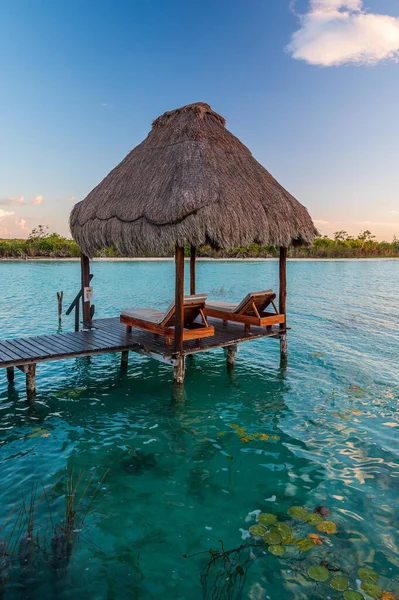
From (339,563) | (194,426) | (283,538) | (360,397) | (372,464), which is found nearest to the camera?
(339,563)

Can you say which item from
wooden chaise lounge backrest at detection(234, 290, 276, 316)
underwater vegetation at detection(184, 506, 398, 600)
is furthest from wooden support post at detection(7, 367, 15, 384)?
underwater vegetation at detection(184, 506, 398, 600)

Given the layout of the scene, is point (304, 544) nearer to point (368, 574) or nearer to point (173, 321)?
point (368, 574)

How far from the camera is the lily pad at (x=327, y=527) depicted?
3463 millimetres

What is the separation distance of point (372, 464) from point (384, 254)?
320ft

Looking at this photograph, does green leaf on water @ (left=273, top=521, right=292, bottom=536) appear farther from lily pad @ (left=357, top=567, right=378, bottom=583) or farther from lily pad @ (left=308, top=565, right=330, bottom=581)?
lily pad @ (left=357, top=567, right=378, bottom=583)

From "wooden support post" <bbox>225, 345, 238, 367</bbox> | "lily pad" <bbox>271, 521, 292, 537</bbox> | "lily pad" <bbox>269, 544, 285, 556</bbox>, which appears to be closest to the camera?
"lily pad" <bbox>269, 544, 285, 556</bbox>

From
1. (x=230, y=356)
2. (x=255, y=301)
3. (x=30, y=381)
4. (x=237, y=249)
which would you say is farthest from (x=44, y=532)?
(x=237, y=249)

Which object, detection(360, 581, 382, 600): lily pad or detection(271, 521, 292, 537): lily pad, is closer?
detection(360, 581, 382, 600): lily pad

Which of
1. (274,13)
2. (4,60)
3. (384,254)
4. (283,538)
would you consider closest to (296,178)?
(274,13)

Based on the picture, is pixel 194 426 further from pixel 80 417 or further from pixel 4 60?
pixel 4 60

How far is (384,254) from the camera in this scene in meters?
92.1

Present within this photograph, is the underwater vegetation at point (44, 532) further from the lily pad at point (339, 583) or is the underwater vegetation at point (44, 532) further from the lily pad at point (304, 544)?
the lily pad at point (339, 583)

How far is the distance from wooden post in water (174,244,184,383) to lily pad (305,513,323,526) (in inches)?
129

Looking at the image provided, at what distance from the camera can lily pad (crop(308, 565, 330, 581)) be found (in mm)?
2915
